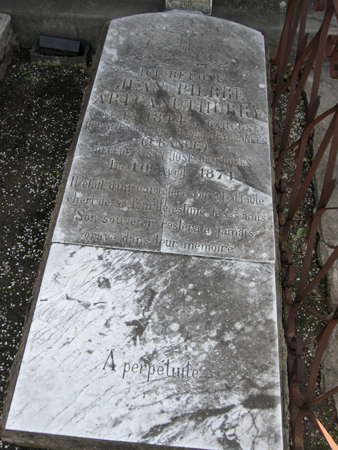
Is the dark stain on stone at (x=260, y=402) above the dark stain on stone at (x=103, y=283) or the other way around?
the other way around

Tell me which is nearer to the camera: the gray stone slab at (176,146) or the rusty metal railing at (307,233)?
the rusty metal railing at (307,233)

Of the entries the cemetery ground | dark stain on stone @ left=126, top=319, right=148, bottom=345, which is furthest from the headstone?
the cemetery ground

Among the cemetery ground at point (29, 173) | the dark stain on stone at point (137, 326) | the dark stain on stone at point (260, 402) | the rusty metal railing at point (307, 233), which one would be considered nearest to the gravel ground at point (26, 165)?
the cemetery ground at point (29, 173)

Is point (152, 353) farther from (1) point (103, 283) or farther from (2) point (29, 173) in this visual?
(2) point (29, 173)

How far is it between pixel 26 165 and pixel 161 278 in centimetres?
174

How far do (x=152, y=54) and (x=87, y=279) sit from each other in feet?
6.35

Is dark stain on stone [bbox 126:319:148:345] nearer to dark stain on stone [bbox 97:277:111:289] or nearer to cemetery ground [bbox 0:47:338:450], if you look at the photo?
dark stain on stone [bbox 97:277:111:289]

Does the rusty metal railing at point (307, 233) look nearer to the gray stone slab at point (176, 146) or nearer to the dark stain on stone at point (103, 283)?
the gray stone slab at point (176, 146)

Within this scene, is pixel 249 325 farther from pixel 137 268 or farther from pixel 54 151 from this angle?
pixel 54 151

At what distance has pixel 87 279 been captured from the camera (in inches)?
100

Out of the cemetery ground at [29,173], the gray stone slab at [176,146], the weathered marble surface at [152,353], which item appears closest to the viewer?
the weathered marble surface at [152,353]

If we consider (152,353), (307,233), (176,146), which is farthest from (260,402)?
(176,146)

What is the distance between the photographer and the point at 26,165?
3.63 m

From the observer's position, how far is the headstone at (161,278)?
7.29ft
